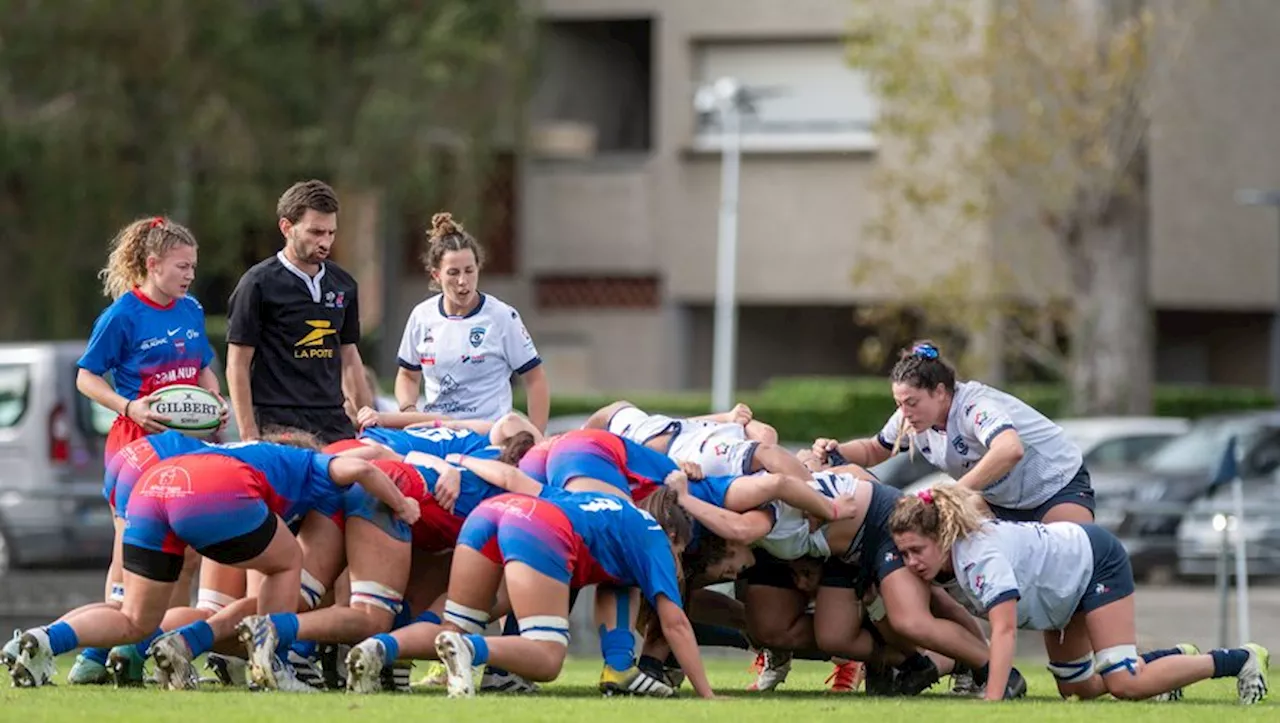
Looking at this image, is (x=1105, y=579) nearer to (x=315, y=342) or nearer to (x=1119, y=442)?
(x=315, y=342)

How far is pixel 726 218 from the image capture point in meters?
32.6

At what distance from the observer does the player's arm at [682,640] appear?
9.80 m

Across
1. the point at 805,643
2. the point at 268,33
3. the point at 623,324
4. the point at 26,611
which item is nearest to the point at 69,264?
the point at 268,33

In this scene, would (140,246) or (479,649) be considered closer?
(479,649)

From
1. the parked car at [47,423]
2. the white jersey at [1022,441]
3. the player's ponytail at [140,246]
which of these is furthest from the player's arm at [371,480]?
the parked car at [47,423]

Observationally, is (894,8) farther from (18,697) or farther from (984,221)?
(18,697)

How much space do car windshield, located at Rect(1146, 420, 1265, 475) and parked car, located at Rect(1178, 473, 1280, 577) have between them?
4130mm

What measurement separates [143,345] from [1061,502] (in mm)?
4183

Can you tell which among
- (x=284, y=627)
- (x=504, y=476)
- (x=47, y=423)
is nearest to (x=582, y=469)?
(x=504, y=476)

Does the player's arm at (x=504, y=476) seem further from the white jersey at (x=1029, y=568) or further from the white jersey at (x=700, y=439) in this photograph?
the white jersey at (x=1029, y=568)

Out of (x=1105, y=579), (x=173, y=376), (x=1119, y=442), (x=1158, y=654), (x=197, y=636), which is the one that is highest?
(x=173, y=376)

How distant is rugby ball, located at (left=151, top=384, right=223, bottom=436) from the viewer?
10.3m

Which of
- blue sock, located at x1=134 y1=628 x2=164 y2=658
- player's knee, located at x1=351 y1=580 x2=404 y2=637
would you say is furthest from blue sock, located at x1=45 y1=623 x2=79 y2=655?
player's knee, located at x1=351 y1=580 x2=404 y2=637

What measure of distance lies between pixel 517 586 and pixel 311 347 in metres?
1.93
